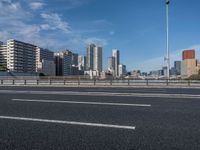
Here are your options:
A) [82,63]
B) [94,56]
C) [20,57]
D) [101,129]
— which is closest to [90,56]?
[94,56]

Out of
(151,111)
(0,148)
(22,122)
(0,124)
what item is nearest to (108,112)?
(151,111)

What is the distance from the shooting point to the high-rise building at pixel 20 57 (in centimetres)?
12975

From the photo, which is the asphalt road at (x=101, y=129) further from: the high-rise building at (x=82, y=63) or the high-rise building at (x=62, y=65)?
the high-rise building at (x=82, y=63)

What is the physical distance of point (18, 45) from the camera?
438 feet

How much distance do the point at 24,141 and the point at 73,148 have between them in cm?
111

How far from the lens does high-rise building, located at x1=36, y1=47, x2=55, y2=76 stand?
130125 millimetres

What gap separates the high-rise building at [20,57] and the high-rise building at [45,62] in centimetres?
388

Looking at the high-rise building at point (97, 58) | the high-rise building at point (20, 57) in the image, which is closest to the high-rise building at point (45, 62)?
the high-rise building at point (20, 57)

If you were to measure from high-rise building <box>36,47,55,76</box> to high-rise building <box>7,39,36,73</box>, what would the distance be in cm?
388

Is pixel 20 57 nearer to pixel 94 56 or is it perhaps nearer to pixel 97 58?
pixel 94 56

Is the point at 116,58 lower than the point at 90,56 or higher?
lower

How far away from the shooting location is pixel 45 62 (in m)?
131

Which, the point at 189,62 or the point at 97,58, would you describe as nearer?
the point at 189,62

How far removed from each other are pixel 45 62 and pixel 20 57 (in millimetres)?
15321
